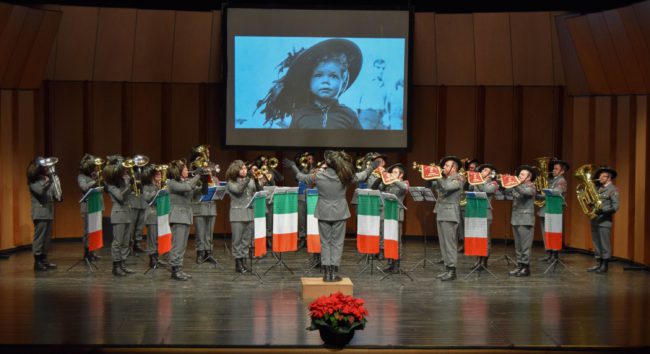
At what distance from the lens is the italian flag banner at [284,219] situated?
11.3m

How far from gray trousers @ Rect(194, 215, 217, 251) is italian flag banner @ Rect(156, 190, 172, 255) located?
4.58 ft

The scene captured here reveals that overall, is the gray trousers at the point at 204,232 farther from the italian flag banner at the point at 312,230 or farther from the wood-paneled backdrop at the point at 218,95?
the wood-paneled backdrop at the point at 218,95

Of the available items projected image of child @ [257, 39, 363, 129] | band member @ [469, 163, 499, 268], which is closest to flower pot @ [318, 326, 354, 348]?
band member @ [469, 163, 499, 268]

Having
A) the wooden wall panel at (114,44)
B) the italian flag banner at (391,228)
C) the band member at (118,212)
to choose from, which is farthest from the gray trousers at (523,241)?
the wooden wall panel at (114,44)

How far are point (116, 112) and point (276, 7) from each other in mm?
3682

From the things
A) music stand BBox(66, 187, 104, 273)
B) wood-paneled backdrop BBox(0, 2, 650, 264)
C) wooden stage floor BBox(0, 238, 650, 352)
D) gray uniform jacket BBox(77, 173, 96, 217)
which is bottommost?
wooden stage floor BBox(0, 238, 650, 352)

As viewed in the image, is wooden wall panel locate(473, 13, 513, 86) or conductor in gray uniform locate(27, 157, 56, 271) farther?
wooden wall panel locate(473, 13, 513, 86)

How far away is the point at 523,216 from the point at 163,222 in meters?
5.03

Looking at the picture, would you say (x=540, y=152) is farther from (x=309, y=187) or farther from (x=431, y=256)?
(x=309, y=187)

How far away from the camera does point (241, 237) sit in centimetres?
1137

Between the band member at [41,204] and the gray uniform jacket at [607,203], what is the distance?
8037 millimetres

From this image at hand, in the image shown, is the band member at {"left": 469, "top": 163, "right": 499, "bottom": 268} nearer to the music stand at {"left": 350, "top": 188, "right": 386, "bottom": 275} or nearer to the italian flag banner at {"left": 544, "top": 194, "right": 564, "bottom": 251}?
the italian flag banner at {"left": 544, "top": 194, "right": 564, "bottom": 251}

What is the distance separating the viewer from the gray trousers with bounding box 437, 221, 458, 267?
11148 mm

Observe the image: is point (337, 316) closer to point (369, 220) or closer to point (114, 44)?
point (369, 220)
